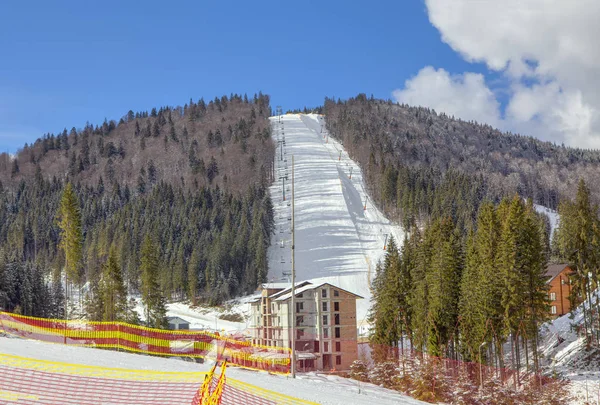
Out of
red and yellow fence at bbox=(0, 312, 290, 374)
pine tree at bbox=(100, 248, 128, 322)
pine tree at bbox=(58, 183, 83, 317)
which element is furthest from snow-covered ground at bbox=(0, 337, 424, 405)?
pine tree at bbox=(58, 183, 83, 317)

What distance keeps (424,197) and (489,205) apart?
93.6 meters

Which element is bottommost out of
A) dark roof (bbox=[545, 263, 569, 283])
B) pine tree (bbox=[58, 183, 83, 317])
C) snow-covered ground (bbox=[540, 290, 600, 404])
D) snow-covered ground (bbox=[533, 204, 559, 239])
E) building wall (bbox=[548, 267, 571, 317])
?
snow-covered ground (bbox=[540, 290, 600, 404])

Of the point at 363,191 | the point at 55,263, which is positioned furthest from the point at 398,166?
the point at 55,263

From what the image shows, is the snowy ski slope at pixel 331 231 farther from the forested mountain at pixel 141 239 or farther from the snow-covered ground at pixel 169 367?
the snow-covered ground at pixel 169 367

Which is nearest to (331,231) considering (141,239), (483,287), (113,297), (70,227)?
(141,239)

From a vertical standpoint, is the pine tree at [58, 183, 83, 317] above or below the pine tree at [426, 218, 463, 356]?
above

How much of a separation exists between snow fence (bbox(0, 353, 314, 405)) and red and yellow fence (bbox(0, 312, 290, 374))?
10.5 meters

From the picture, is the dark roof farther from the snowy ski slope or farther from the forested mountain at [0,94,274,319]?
the forested mountain at [0,94,274,319]

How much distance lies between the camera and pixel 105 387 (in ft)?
60.6

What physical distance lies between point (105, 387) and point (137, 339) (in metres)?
19.3

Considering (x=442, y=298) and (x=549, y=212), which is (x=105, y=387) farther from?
(x=549, y=212)

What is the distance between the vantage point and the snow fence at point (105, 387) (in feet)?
55.2

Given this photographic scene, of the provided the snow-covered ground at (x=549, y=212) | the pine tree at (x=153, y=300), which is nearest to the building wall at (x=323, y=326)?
the pine tree at (x=153, y=300)

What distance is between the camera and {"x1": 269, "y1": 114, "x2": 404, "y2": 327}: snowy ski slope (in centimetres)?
11288
